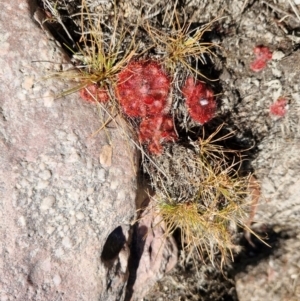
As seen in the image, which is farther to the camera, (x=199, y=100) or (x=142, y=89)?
(x=199, y=100)

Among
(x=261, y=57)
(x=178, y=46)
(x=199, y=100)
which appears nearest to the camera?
(x=178, y=46)

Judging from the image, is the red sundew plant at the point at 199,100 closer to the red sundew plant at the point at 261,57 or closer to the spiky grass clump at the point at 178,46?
the spiky grass clump at the point at 178,46

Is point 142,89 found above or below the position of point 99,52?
below

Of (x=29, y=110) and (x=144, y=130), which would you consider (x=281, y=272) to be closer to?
(x=144, y=130)

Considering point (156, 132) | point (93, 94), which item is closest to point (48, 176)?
point (93, 94)

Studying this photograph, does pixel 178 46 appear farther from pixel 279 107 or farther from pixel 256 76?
pixel 279 107

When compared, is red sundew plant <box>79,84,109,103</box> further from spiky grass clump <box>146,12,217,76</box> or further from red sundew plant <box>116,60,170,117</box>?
spiky grass clump <box>146,12,217,76</box>

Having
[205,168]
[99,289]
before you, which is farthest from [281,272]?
[99,289]
